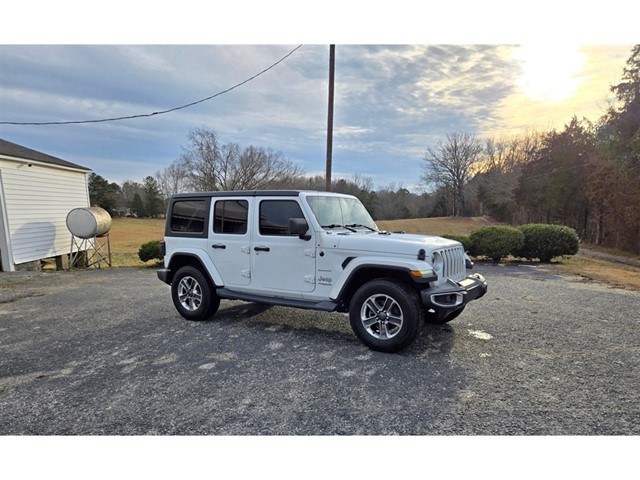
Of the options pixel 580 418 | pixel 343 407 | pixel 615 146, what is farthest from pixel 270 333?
pixel 615 146

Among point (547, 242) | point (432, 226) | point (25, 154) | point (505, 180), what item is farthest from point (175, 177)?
point (505, 180)

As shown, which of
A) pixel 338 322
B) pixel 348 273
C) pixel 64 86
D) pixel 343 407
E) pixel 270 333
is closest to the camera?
pixel 343 407

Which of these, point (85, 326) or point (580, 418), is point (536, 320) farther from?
point (85, 326)

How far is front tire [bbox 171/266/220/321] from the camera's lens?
4.88 metres

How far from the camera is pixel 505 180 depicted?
35.9 m

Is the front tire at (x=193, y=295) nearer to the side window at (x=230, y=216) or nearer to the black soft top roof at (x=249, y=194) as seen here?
the side window at (x=230, y=216)

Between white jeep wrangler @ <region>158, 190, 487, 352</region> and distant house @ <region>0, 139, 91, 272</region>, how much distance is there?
908cm

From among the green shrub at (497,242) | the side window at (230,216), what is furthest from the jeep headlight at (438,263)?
the green shrub at (497,242)

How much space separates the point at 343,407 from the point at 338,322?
2232mm

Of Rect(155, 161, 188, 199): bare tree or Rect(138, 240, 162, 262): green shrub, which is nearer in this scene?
Rect(138, 240, 162, 262): green shrub

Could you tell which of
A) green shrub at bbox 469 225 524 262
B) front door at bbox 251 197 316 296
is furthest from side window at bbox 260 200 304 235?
green shrub at bbox 469 225 524 262

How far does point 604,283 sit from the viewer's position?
8.24 metres

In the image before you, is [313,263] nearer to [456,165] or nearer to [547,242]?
[547,242]

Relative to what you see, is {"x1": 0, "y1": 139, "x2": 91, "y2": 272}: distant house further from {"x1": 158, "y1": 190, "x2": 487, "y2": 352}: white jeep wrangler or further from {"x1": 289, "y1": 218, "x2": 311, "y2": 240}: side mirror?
{"x1": 289, "y1": 218, "x2": 311, "y2": 240}: side mirror
